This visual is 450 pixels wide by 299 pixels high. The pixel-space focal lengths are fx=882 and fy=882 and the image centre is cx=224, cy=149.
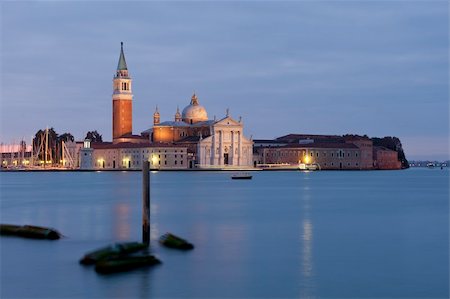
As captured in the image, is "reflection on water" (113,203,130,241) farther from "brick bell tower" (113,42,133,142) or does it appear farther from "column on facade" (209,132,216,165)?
"brick bell tower" (113,42,133,142)

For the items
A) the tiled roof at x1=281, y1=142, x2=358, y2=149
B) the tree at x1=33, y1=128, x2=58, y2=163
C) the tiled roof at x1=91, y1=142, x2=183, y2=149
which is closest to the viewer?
the tiled roof at x1=91, y1=142, x2=183, y2=149

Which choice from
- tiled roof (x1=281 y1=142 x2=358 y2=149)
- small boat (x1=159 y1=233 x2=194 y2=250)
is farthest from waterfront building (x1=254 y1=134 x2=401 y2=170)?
small boat (x1=159 y1=233 x2=194 y2=250)

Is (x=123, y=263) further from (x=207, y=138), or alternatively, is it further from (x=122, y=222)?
(x=207, y=138)

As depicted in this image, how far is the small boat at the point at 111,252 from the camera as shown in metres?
15.0

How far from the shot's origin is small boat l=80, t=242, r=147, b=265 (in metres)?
15.0

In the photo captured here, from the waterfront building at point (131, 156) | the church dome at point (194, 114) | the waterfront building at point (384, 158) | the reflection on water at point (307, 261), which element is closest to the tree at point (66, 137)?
the waterfront building at point (131, 156)

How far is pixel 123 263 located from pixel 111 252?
600 mm

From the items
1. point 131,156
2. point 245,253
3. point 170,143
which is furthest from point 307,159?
point 245,253

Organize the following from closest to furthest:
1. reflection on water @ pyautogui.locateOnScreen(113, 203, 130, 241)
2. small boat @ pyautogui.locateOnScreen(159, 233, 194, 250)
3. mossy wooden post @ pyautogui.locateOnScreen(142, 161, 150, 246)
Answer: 1. mossy wooden post @ pyautogui.locateOnScreen(142, 161, 150, 246)
2. small boat @ pyautogui.locateOnScreen(159, 233, 194, 250)
3. reflection on water @ pyautogui.locateOnScreen(113, 203, 130, 241)

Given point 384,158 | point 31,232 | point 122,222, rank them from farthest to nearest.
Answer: point 384,158, point 122,222, point 31,232

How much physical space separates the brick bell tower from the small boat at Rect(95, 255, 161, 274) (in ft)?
249

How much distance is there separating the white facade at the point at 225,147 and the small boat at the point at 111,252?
6819 centimetres

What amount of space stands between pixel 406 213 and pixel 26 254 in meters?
A: 15.6

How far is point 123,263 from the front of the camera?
48.0 feet
